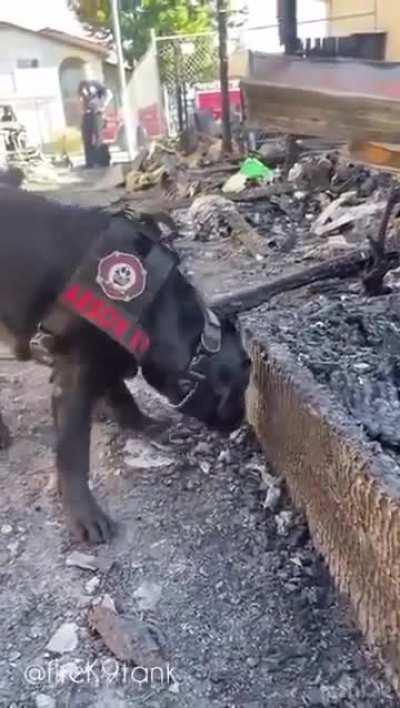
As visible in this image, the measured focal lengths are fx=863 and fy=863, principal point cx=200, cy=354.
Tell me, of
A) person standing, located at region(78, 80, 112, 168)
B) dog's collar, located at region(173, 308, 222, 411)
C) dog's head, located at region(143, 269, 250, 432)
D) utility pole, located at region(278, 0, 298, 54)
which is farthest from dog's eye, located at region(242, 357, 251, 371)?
person standing, located at region(78, 80, 112, 168)

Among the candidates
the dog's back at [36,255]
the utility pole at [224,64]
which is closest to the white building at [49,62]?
the utility pole at [224,64]

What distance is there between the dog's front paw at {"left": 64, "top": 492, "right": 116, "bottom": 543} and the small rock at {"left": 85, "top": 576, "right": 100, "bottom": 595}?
18cm

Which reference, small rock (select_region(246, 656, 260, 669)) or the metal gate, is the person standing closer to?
the metal gate

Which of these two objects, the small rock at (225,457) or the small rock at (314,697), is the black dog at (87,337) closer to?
the small rock at (225,457)

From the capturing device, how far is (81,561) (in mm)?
2465

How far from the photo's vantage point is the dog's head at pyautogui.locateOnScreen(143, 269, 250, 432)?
8.50ft

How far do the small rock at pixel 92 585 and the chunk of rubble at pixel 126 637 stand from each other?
0.13 meters

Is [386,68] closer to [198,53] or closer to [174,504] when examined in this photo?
[174,504]

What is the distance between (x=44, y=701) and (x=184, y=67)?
42.9 feet

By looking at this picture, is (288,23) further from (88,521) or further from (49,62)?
(49,62)

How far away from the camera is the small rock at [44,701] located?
1.90 meters

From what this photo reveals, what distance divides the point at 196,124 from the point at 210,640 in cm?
1171

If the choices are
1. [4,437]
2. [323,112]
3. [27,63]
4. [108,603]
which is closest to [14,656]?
[108,603]

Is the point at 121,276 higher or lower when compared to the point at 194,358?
higher
